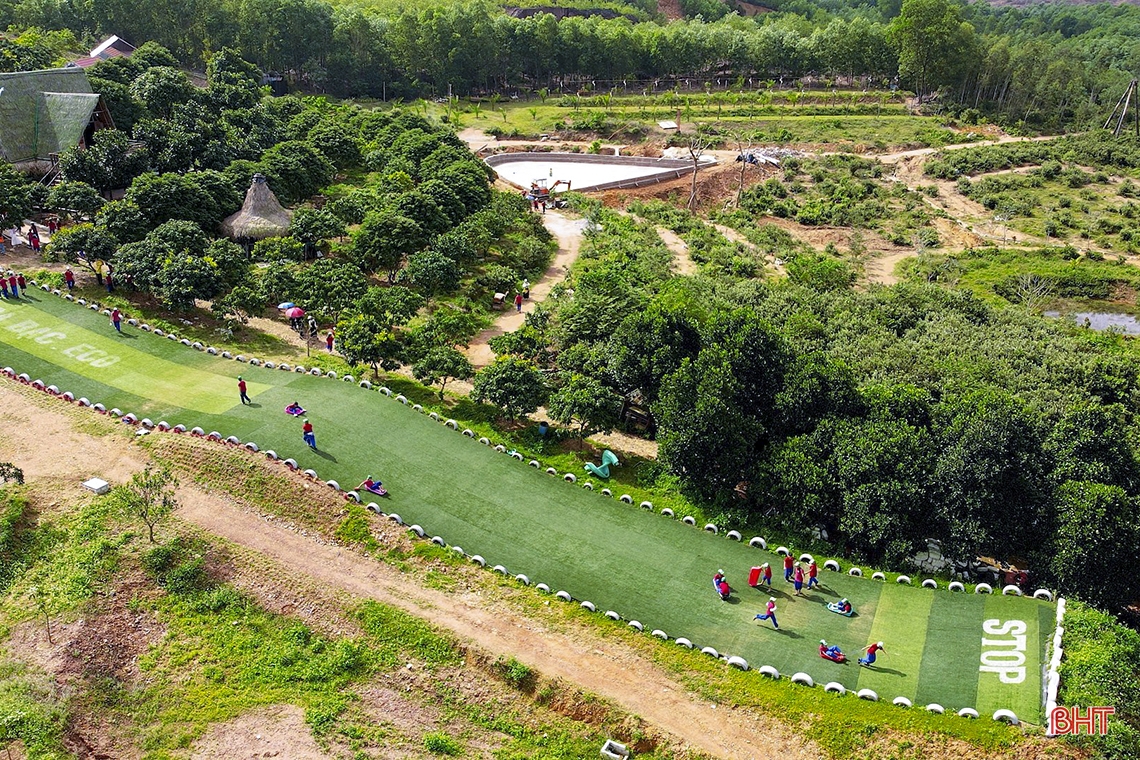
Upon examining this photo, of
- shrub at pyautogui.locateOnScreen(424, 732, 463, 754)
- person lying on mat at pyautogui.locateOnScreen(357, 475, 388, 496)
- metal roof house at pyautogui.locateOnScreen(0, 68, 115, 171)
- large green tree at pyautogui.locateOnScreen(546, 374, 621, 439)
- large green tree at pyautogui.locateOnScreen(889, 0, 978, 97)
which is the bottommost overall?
shrub at pyautogui.locateOnScreen(424, 732, 463, 754)

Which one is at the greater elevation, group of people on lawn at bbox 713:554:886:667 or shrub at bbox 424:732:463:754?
group of people on lawn at bbox 713:554:886:667

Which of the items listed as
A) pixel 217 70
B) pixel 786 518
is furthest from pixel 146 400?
pixel 217 70

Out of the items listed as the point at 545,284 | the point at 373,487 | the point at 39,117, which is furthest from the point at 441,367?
the point at 39,117

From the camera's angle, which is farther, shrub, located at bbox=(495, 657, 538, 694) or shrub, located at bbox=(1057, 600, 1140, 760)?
shrub, located at bbox=(495, 657, 538, 694)

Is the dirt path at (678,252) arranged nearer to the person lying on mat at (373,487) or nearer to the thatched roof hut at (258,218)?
the thatched roof hut at (258,218)

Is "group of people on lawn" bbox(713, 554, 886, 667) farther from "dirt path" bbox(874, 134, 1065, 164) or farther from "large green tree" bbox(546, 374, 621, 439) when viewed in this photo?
"dirt path" bbox(874, 134, 1065, 164)

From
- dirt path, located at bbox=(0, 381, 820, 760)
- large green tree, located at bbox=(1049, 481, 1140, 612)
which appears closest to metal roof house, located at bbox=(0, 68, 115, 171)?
dirt path, located at bbox=(0, 381, 820, 760)

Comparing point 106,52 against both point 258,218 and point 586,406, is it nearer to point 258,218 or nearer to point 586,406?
point 258,218

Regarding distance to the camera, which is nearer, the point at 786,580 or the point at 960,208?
the point at 786,580

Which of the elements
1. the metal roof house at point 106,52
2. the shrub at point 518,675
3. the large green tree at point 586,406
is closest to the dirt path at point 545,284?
the large green tree at point 586,406
